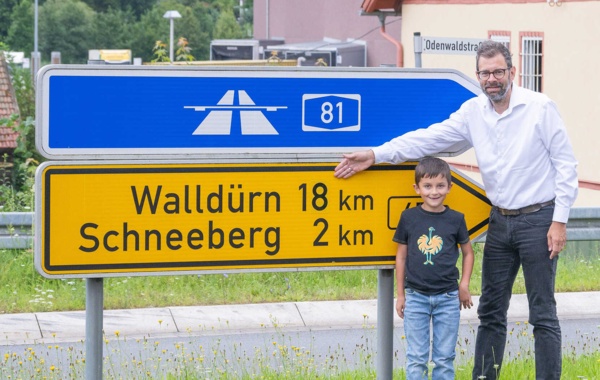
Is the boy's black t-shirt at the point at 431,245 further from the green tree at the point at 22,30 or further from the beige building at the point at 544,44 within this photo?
the green tree at the point at 22,30

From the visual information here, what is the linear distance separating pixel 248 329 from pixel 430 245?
154 inches

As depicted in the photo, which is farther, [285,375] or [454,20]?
[454,20]

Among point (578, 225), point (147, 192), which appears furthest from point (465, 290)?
point (578, 225)

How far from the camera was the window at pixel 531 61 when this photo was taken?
2314 centimetres

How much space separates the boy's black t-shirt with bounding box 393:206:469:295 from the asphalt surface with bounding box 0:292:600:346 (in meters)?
3.24

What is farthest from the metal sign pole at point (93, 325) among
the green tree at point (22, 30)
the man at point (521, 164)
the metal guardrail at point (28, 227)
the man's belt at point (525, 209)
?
the green tree at point (22, 30)

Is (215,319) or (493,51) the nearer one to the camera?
(493,51)

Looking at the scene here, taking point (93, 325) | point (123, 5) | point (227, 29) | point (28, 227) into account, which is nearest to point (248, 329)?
point (28, 227)

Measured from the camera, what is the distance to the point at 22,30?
94.4m

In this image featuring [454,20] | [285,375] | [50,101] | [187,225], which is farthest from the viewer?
[454,20]

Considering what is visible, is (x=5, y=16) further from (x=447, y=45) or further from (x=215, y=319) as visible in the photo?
(x=215, y=319)

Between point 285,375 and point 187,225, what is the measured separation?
188cm

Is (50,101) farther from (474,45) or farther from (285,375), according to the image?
(474,45)

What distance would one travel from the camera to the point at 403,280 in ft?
17.9
